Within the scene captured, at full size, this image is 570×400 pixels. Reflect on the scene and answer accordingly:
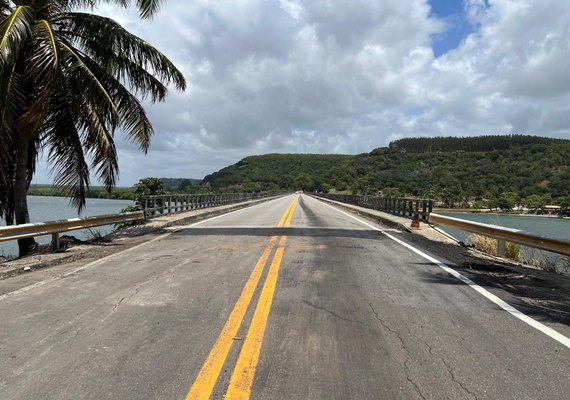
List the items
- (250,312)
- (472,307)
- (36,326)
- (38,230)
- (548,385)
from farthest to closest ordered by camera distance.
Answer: (38,230) < (472,307) < (250,312) < (36,326) < (548,385)

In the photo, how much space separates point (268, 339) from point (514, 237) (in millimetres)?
7682

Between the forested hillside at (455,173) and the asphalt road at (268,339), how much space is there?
41456 millimetres

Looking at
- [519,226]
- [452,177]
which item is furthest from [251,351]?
[452,177]

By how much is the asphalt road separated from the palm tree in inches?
198

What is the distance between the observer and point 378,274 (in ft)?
27.3

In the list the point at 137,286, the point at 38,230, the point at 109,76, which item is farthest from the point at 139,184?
the point at 137,286

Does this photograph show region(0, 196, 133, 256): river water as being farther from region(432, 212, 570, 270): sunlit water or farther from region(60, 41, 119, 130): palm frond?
region(432, 212, 570, 270): sunlit water

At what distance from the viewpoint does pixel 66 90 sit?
1203cm

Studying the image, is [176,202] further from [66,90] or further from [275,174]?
[275,174]

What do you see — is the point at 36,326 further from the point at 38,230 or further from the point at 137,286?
the point at 38,230

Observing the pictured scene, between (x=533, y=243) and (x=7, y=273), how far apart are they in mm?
10301

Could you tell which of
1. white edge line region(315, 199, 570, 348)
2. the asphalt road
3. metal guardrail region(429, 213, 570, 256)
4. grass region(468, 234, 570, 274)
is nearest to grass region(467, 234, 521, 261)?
grass region(468, 234, 570, 274)

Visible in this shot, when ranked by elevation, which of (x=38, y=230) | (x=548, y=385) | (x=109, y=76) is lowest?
(x=548, y=385)

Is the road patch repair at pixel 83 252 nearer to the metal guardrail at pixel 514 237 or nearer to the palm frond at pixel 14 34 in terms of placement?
the palm frond at pixel 14 34
